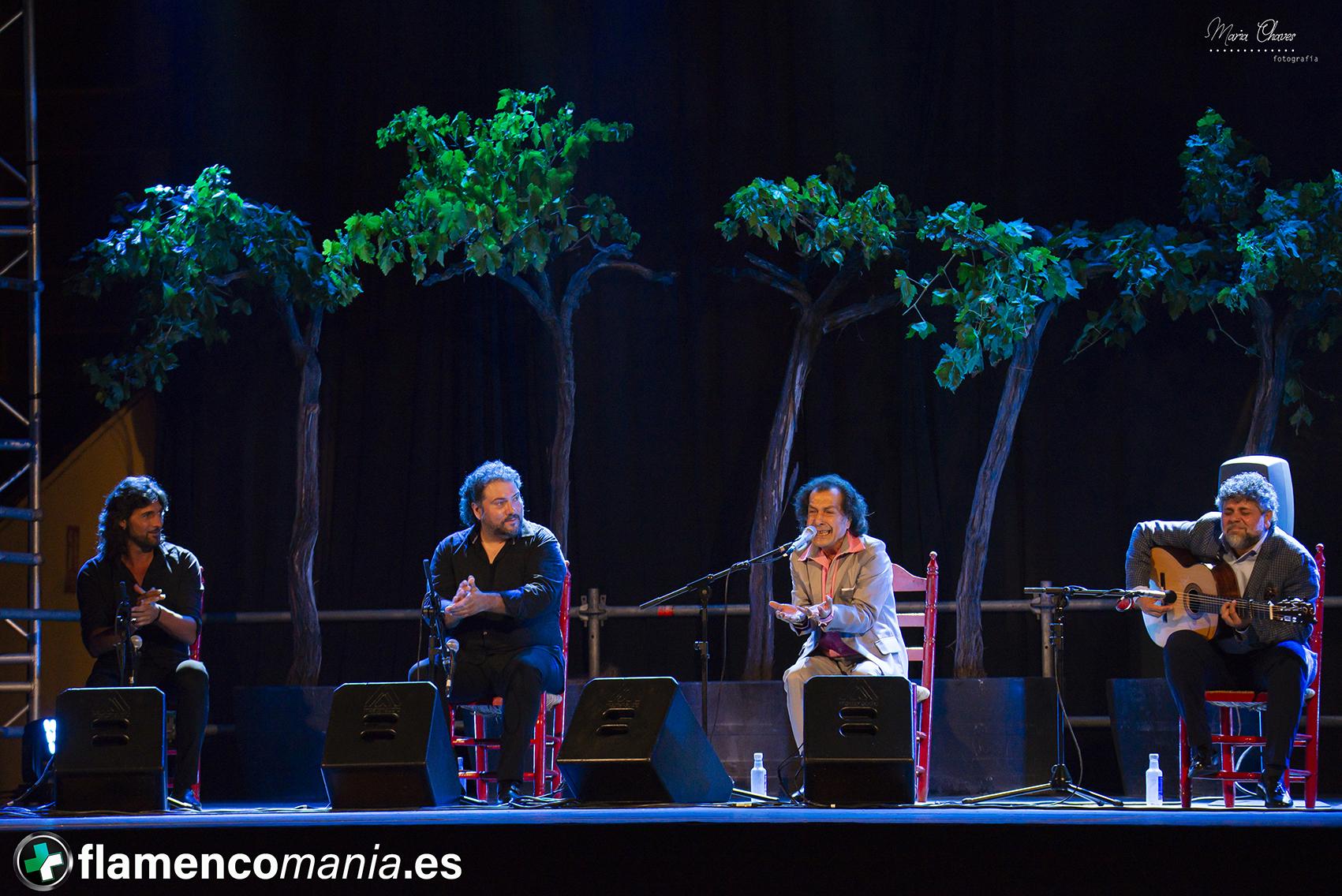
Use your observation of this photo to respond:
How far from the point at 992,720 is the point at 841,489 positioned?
3.96 ft

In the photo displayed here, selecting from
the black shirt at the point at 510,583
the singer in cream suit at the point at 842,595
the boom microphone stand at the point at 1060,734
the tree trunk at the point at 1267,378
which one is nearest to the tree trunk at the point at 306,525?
the black shirt at the point at 510,583

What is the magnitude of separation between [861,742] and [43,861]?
73.1 inches

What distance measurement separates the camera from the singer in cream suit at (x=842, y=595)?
15.0 ft

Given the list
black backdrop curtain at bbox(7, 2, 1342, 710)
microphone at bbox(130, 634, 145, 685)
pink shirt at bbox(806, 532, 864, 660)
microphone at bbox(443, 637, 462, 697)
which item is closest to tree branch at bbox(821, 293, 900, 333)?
black backdrop curtain at bbox(7, 2, 1342, 710)

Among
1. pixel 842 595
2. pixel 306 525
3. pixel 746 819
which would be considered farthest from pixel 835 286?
pixel 746 819

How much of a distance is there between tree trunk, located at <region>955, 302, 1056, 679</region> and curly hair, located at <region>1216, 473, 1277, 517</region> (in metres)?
1.29

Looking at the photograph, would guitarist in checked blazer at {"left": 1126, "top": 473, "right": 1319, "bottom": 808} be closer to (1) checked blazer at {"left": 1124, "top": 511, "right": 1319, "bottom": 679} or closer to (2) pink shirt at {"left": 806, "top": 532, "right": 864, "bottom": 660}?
(1) checked blazer at {"left": 1124, "top": 511, "right": 1319, "bottom": 679}

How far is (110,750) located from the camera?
Result: 148 inches

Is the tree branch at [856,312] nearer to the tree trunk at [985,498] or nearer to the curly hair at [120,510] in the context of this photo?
the tree trunk at [985,498]

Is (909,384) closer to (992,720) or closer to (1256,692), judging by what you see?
(992,720)

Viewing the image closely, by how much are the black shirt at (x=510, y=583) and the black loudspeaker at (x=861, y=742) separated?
111cm

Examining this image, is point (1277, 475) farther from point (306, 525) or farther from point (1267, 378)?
point (306, 525)

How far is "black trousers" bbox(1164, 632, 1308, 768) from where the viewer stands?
4.10 meters

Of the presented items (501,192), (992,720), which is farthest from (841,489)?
(501,192)
